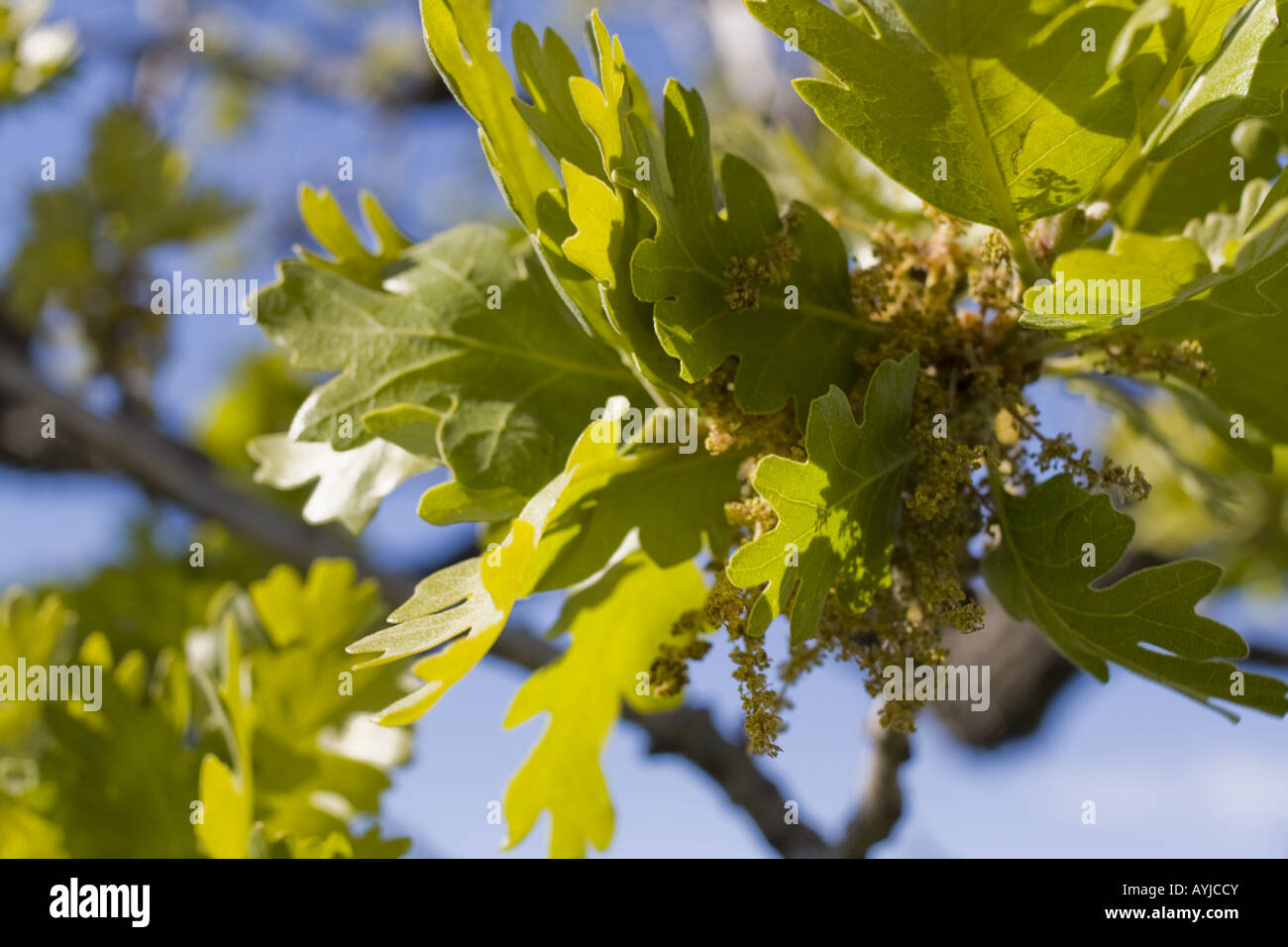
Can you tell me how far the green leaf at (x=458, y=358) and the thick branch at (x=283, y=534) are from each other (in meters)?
1.03

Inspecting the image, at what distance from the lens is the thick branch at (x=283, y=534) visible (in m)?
2.24

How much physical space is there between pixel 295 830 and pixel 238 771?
241mm

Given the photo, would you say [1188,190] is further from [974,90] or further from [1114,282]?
[974,90]

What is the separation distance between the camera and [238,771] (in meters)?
1.67

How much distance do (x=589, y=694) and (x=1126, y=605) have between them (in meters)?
0.76

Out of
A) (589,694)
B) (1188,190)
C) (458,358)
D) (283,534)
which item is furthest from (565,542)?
(283,534)

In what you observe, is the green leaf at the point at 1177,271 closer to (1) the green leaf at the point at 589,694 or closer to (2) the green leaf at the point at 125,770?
(1) the green leaf at the point at 589,694

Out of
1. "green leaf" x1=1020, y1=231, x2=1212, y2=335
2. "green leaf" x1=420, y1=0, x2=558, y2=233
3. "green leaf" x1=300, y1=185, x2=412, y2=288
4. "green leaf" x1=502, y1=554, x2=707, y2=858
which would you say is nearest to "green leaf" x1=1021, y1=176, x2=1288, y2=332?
"green leaf" x1=1020, y1=231, x2=1212, y2=335

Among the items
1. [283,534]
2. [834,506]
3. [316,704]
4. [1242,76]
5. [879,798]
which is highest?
[1242,76]

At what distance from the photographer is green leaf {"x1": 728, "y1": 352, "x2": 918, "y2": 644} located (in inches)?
38.0

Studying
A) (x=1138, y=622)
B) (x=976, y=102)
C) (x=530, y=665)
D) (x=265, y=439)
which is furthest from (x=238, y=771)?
(x=976, y=102)

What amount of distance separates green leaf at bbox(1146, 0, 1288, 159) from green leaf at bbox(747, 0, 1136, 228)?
3.1 inches

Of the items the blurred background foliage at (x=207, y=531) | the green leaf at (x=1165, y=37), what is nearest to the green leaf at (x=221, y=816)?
the blurred background foliage at (x=207, y=531)

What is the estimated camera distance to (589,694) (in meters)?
1.53
